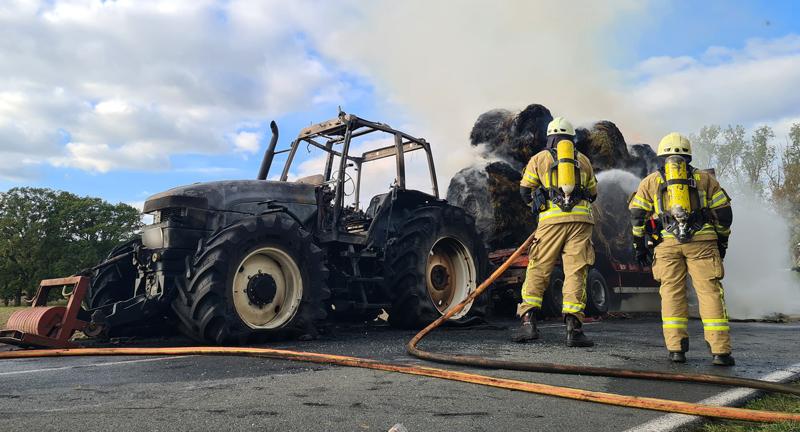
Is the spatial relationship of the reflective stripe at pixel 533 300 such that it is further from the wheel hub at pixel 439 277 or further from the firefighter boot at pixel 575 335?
the wheel hub at pixel 439 277

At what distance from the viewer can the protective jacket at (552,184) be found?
5.50m

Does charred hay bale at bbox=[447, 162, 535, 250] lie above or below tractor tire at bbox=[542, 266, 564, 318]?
above

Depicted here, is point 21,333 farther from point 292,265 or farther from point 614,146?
point 614,146

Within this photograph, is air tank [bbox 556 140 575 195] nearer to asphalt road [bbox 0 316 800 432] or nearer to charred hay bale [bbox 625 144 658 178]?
asphalt road [bbox 0 316 800 432]

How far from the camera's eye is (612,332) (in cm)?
697

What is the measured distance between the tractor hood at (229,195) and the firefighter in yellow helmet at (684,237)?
3.87 metres

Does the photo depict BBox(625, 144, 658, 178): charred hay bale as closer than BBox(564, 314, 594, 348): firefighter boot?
No

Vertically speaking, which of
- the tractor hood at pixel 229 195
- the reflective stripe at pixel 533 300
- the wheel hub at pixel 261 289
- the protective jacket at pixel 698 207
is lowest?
the reflective stripe at pixel 533 300

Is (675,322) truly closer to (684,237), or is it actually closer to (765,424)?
(684,237)

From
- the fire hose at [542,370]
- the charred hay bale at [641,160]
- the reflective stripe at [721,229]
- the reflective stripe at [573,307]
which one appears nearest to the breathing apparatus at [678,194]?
the reflective stripe at [721,229]

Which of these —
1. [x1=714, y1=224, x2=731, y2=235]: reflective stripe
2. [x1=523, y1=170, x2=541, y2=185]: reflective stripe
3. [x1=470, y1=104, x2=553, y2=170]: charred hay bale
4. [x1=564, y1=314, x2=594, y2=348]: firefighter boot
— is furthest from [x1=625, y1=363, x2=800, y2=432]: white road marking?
[x1=470, y1=104, x2=553, y2=170]: charred hay bale

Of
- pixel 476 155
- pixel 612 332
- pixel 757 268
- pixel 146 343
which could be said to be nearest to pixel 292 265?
pixel 146 343

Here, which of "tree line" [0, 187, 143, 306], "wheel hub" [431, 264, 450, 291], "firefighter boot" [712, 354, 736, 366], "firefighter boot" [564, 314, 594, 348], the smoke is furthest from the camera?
"tree line" [0, 187, 143, 306]

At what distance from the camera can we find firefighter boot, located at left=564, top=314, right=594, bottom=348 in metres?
5.16
